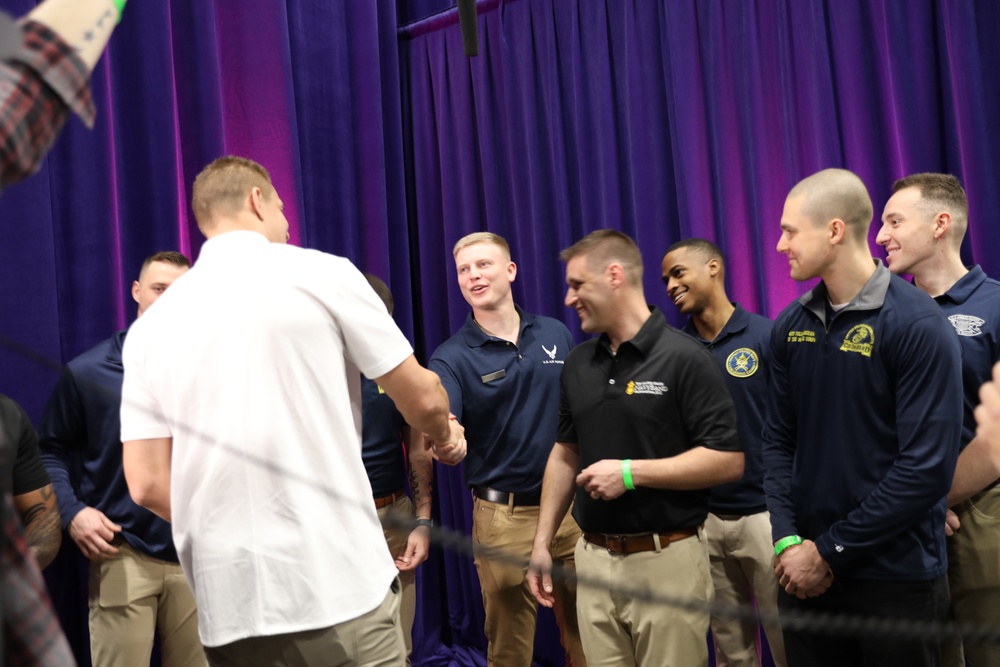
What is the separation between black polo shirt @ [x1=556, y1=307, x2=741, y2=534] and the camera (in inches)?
103

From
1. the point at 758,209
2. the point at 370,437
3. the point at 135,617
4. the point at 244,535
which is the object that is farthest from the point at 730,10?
the point at 135,617

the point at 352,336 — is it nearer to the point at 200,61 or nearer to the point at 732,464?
the point at 732,464

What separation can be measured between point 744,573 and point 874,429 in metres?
1.25

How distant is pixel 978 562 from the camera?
110 inches

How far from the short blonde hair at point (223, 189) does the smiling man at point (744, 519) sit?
205cm

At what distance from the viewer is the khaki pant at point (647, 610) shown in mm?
2553

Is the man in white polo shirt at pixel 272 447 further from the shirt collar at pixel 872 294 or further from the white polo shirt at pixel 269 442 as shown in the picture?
the shirt collar at pixel 872 294

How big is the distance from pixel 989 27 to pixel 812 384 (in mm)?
2014

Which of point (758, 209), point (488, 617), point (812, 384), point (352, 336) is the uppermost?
point (758, 209)

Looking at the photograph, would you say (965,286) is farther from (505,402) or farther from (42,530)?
(42,530)

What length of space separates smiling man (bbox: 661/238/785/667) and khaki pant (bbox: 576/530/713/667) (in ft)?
2.25

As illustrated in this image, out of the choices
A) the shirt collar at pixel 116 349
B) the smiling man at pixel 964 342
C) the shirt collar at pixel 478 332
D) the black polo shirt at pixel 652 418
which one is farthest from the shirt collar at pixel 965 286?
the shirt collar at pixel 116 349

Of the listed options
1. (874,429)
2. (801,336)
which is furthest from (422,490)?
(874,429)

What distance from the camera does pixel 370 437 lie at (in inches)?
145
